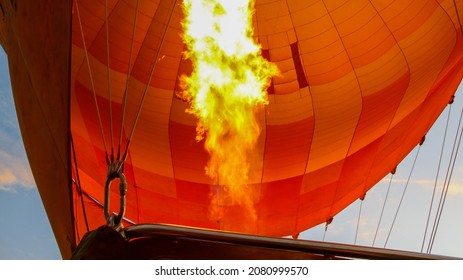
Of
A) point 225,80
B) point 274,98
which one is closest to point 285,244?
point 274,98

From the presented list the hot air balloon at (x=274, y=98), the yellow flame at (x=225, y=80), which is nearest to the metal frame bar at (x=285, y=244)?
the hot air balloon at (x=274, y=98)

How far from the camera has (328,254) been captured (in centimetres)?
224

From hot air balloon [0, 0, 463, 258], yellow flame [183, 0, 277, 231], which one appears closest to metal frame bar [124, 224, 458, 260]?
hot air balloon [0, 0, 463, 258]

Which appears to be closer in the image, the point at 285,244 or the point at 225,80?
the point at 285,244

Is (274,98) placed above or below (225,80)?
below

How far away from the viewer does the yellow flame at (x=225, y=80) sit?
7199 mm

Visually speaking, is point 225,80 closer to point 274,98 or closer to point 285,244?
point 274,98

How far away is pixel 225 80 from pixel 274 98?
726 millimetres

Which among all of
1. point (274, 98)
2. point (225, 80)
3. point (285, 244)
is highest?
point (225, 80)

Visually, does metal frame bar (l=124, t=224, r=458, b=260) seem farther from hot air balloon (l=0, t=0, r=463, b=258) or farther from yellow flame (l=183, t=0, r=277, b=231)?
yellow flame (l=183, t=0, r=277, b=231)

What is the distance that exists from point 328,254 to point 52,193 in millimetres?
3719

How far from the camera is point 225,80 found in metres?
7.43

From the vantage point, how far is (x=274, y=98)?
290 inches

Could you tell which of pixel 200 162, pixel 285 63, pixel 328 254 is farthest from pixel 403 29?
pixel 328 254
